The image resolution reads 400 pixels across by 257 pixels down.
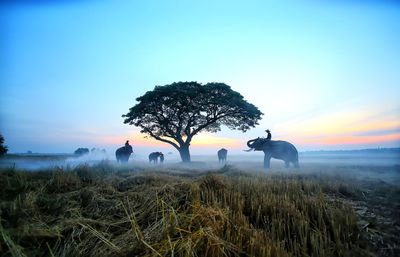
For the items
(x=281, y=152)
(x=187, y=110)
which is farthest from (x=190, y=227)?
(x=187, y=110)

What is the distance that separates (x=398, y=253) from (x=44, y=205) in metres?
4.06

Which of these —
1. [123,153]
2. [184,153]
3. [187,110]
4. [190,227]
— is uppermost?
[187,110]

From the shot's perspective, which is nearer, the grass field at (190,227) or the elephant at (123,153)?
the grass field at (190,227)

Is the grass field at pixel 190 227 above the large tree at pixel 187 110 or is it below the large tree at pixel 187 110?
below

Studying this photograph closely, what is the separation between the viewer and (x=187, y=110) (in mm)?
16703

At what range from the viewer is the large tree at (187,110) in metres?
16.4

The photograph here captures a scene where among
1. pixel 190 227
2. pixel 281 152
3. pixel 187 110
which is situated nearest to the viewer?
pixel 190 227

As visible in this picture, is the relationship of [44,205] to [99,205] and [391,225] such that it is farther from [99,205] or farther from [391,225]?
[391,225]

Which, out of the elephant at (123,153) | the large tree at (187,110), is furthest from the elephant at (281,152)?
the elephant at (123,153)

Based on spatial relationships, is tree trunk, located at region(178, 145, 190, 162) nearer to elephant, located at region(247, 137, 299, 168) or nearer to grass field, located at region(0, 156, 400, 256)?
elephant, located at region(247, 137, 299, 168)

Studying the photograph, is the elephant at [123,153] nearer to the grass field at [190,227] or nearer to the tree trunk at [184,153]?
the tree trunk at [184,153]

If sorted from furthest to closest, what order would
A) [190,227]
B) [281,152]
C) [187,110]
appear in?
[187,110], [281,152], [190,227]

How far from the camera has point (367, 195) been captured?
11.0ft

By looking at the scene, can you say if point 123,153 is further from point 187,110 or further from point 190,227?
point 190,227
